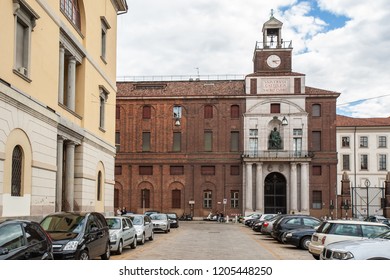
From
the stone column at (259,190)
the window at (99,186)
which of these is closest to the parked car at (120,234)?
the window at (99,186)

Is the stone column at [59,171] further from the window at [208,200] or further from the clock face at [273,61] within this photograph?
the clock face at [273,61]

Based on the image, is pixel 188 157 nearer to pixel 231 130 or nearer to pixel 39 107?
pixel 231 130

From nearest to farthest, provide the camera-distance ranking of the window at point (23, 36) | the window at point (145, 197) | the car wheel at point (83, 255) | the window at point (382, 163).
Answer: the car wheel at point (83, 255), the window at point (23, 36), the window at point (382, 163), the window at point (145, 197)


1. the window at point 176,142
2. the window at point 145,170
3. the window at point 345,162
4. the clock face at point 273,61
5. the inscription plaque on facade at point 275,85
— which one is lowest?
the window at point 145,170

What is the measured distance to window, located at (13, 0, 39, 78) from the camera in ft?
54.4

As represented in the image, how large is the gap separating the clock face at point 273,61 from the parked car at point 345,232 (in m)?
44.6

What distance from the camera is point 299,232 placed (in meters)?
21.7

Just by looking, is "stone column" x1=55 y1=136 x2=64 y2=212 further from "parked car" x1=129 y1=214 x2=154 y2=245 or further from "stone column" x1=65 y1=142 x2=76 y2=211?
"parked car" x1=129 y1=214 x2=154 y2=245

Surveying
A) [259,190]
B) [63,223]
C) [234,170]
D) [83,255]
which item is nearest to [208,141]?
[234,170]

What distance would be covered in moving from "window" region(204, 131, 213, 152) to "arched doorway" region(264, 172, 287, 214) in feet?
22.9

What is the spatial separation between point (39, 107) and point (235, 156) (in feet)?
141

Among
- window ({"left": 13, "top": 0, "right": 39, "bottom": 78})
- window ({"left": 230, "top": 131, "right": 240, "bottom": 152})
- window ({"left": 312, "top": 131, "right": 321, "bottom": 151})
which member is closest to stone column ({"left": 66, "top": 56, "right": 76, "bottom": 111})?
window ({"left": 13, "top": 0, "right": 39, "bottom": 78})

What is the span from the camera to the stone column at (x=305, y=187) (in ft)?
190

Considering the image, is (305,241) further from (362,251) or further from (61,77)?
(362,251)
